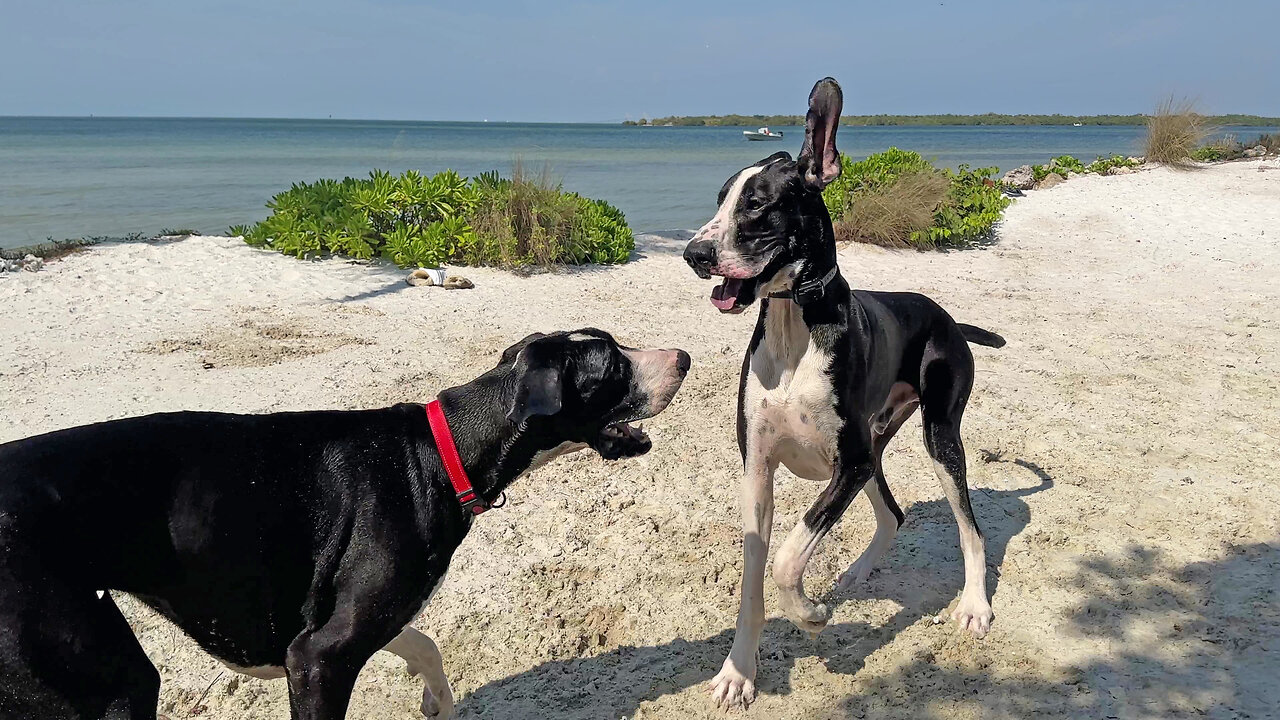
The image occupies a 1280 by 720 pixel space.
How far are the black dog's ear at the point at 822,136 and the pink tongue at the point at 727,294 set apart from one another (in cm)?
52

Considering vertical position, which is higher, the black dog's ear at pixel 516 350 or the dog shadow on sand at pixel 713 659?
the black dog's ear at pixel 516 350

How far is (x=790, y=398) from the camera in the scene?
3861mm

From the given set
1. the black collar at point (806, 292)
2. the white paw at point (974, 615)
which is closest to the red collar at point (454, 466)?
the black collar at point (806, 292)

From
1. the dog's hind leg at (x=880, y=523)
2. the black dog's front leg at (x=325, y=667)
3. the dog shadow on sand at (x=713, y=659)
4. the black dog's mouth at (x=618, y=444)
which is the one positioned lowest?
the dog shadow on sand at (x=713, y=659)

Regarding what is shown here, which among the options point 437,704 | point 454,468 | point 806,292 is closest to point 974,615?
point 806,292

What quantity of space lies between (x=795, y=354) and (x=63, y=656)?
2.84m

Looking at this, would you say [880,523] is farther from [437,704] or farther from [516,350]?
[437,704]

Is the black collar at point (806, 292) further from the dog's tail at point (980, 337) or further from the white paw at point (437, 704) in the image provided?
the white paw at point (437, 704)

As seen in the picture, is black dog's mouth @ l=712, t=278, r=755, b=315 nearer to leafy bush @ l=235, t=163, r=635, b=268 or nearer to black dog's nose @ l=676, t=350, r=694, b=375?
black dog's nose @ l=676, t=350, r=694, b=375

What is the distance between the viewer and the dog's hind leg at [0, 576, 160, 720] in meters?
2.55

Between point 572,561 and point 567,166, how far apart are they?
3197 centimetres

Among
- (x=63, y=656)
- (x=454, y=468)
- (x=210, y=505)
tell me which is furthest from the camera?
(x=454, y=468)

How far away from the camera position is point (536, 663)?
14.5 feet

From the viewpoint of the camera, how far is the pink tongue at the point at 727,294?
370 centimetres
